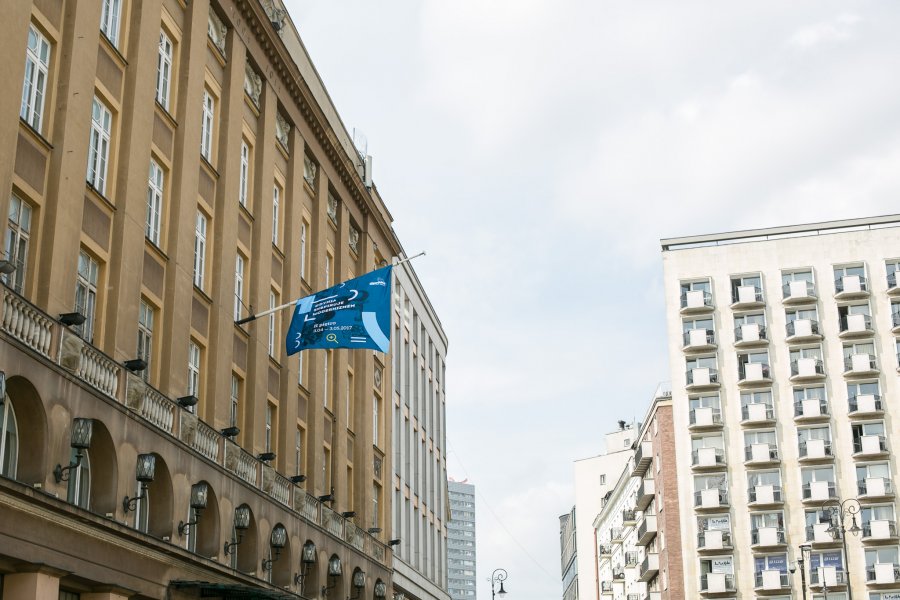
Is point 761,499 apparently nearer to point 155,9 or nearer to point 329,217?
point 329,217

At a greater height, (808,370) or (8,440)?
(808,370)

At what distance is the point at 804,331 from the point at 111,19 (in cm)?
6610

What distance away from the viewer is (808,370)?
277ft

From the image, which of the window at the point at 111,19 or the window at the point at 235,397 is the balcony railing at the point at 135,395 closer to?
the window at the point at 235,397

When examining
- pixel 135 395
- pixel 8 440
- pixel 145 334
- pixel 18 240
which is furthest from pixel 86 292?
pixel 8 440

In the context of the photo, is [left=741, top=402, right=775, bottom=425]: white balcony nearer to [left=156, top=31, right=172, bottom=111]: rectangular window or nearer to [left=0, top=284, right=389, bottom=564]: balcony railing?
[left=0, top=284, right=389, bottom=564]: balcony railing

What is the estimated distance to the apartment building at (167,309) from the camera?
22906 mm

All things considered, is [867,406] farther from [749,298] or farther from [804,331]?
[749,298]

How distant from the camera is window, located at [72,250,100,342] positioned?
1009 inches

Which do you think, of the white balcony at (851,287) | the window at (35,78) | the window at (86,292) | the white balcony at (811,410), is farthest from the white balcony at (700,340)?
the window at (35,78)

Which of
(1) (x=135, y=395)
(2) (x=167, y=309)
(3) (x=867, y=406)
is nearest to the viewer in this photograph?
(1) (x=135, y=395)

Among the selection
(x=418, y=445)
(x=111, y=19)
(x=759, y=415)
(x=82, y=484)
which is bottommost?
(x=82, y=484)

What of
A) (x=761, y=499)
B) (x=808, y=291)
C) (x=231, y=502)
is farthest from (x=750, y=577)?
(x=231, y=502)

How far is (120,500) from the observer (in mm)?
25578
